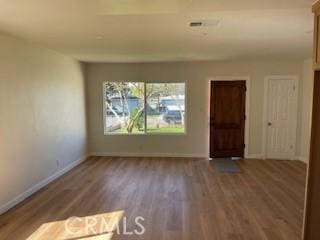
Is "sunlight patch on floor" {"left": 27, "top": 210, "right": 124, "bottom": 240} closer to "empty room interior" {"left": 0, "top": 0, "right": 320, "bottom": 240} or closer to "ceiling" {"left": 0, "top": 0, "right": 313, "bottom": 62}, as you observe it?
"empty room interior" {"left": 0, "top": 0, "right": 320, "bottom": 240}

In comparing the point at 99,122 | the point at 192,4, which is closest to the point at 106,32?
the point at 192,4

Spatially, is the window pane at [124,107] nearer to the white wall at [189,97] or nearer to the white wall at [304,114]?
the white wall at [189,97]

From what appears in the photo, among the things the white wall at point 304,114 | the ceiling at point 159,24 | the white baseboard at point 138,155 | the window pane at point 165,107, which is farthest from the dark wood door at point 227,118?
the ceiling at point 159,24

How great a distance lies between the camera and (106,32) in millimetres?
3482

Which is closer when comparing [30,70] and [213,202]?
[213,202]

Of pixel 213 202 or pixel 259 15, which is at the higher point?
pixel 259 15

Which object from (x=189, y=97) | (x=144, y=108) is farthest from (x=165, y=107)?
(x=189, y=97)

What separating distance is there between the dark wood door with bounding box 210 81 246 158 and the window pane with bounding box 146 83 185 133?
86 cm

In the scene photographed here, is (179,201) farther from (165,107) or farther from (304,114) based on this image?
(304,114)

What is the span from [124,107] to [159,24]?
4192 mm

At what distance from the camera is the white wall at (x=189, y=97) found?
6582 mm

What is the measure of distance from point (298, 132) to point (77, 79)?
5937 mm

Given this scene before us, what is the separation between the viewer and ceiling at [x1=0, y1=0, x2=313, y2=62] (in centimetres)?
241

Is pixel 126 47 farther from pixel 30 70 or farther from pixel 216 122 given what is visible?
pixel 216 122
